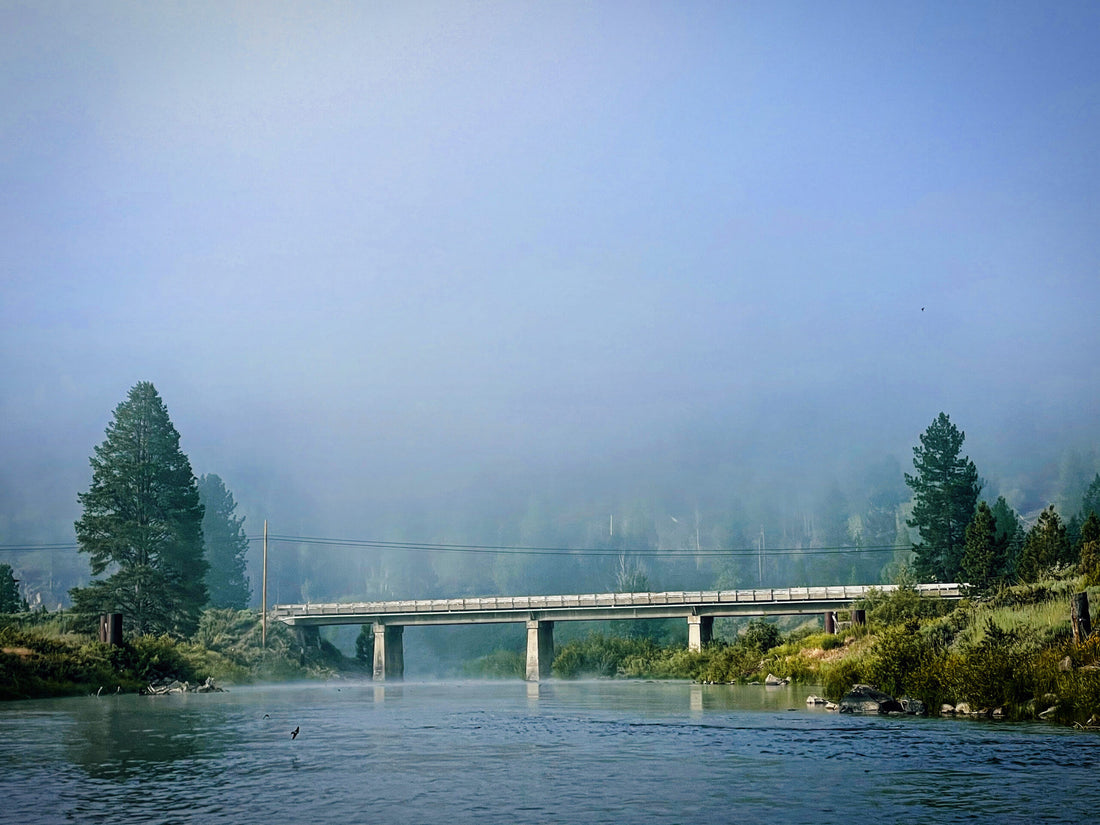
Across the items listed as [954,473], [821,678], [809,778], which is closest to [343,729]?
[809,778]

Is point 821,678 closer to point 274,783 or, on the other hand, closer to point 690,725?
point 690,725

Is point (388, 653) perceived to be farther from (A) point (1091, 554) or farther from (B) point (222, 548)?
(A) point (1091, 554)

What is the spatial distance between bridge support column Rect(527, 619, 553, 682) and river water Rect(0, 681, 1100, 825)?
254ft

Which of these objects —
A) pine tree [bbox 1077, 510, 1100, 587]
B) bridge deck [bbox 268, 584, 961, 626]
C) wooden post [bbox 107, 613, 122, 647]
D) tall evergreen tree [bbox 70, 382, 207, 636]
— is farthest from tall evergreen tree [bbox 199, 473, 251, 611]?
pine tree [bbox 1077, 510, 1100, 587]

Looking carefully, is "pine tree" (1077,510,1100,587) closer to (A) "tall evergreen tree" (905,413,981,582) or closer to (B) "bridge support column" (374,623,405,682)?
(A) "tall evergreen tree" (905,413,981,582)

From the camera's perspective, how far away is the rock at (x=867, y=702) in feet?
128

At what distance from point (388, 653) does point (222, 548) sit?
52093mm

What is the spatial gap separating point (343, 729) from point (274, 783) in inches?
593

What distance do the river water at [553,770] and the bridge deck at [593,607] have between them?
68.0 meters

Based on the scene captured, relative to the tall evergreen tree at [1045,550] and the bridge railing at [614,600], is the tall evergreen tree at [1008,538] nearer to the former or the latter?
the tall evergreen tree at [1045,550]

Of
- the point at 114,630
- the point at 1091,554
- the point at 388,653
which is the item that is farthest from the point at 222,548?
the point at 1091,554

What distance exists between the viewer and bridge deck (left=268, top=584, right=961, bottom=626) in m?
107

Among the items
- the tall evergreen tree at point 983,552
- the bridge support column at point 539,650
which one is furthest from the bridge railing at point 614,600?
the bridge support column at point 539,650

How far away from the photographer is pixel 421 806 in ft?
64.8
